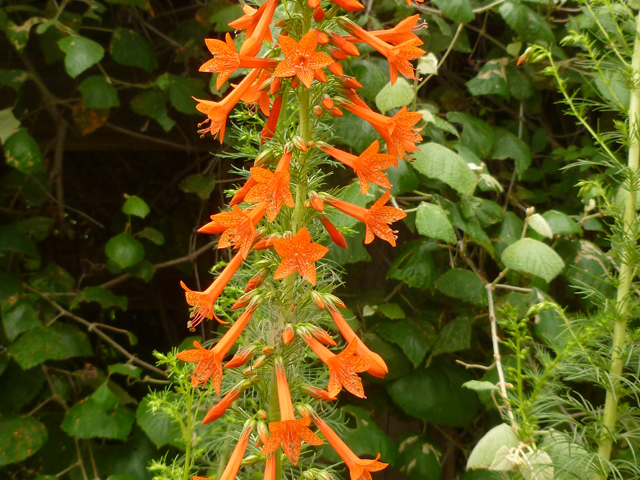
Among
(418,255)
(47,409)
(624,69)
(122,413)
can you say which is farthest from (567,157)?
(47,409)

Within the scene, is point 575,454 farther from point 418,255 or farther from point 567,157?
point 567,157

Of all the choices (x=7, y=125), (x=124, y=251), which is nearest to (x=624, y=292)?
(x=124, y=251)

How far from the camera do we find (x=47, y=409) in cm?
213

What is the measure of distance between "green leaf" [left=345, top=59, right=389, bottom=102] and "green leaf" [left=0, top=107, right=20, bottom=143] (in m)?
1.31

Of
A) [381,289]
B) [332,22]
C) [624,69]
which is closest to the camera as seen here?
[332,22]

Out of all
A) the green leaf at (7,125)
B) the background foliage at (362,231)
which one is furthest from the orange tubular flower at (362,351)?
the green leaf at (7,125)

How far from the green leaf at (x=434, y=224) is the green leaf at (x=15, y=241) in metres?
1.56

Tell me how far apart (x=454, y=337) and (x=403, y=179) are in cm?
61

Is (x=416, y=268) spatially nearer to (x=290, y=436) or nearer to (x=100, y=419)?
(x=290, y=436)

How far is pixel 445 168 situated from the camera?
5.35 ft

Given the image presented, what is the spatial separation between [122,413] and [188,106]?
4.06 feet

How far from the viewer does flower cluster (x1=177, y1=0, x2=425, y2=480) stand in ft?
2.63

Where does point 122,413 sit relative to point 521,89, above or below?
below

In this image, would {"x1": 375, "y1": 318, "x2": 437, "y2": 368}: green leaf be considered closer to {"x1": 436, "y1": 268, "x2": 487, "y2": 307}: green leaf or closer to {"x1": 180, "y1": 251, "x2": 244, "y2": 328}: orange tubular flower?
{"x1": 436, "y1": 268, "x2": 487, "y2": 307}: green leaf
